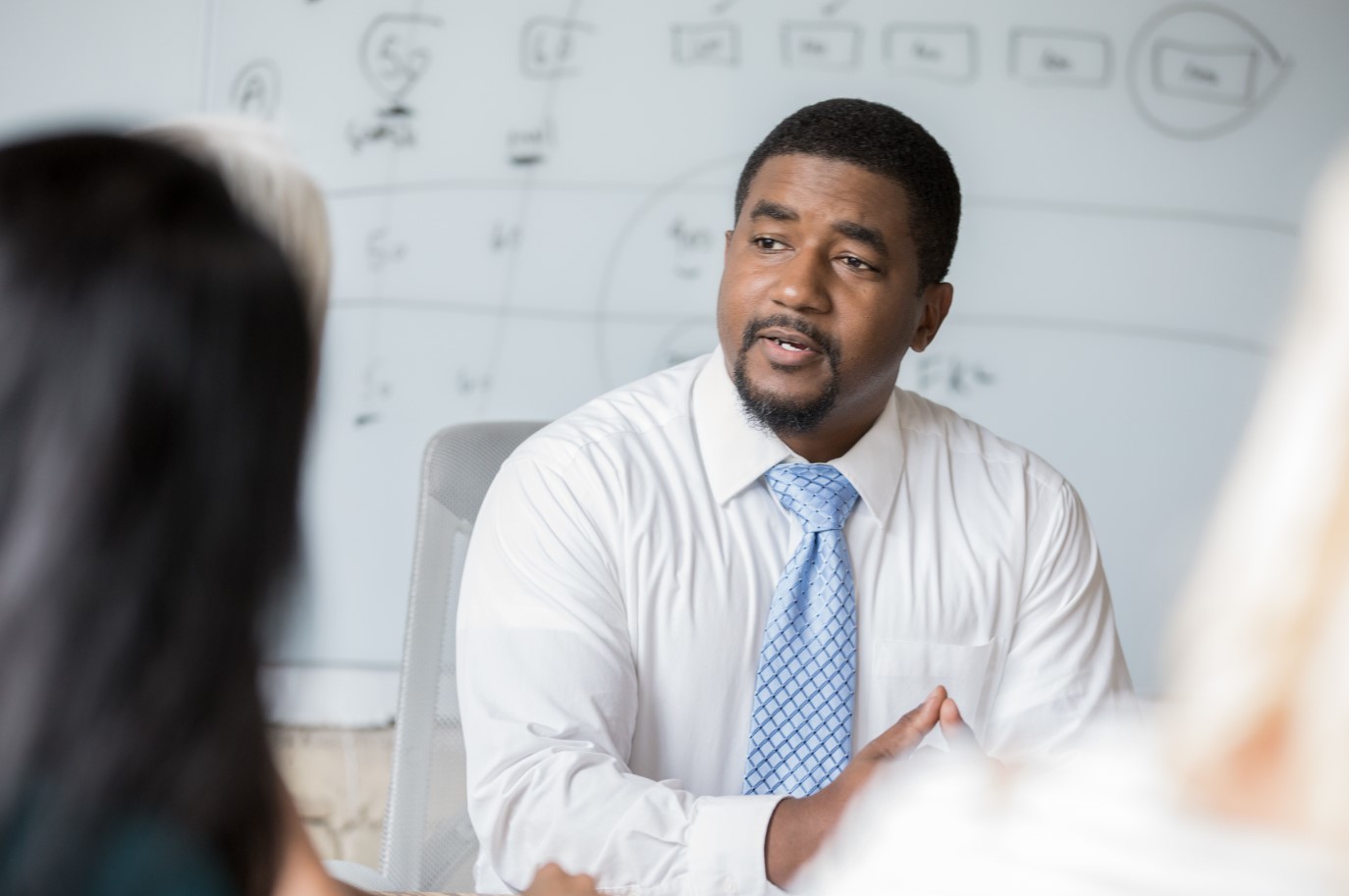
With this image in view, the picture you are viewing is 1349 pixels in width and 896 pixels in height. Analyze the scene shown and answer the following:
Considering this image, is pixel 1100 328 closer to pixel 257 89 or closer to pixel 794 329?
pixel 794 329

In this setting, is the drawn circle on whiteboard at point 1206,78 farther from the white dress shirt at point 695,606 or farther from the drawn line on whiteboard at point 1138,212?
the white dress shirt at point 695,606

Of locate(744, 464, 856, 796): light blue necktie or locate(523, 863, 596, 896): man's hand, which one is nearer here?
locate(523, 863, 596, 896): man's hand

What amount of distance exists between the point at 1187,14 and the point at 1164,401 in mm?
735

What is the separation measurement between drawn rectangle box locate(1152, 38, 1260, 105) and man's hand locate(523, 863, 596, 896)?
2.09 meters

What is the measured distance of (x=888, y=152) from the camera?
1976mm

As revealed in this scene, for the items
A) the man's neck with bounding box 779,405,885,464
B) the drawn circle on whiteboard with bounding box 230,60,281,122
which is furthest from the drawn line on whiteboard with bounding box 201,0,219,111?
the man's neck with bounding box 779,405,885,464

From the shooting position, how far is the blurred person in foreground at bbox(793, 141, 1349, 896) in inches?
18.5

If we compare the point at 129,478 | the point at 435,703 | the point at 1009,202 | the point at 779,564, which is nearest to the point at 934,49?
the point at 1009,202

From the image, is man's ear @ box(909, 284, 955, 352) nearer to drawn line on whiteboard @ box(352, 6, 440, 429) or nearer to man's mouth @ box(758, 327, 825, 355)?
man's mouth @ box(758, 327, 825, 355)

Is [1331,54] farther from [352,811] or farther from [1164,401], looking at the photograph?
[352,811]

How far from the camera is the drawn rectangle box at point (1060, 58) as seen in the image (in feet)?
8.63

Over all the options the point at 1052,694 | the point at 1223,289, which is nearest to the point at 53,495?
the point at 1052,694

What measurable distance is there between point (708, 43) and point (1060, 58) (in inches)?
26.3

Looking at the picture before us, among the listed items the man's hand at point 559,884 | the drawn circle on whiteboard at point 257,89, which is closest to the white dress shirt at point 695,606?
the man's hand at point 559,884
